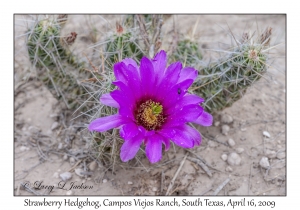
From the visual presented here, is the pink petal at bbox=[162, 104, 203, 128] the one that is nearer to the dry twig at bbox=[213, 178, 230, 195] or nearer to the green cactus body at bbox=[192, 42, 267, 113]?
the green cactus body at bbox=[192, 42, 267, 113]

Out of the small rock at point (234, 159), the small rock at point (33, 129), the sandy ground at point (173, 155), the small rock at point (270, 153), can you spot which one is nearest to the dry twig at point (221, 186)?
the sandy ground at point (173, 155)

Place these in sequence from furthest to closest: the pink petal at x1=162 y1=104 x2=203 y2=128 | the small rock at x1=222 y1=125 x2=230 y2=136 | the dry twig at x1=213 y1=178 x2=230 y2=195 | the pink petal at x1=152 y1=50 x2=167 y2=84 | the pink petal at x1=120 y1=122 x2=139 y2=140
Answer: the small rock at x1=222 y1=125 x2=230 y2=136, the dry twig at x1=213 y1=178 x2=230 y2=195, the pink petal at x1=152 y1=50 x2=167 y2=84, the pink petal at x1=162 y1=104 x2=203 y2=128, the pink petal at x1=120 y1=122 x2=139 y2=140

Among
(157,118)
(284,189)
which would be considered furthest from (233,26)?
(157,118)

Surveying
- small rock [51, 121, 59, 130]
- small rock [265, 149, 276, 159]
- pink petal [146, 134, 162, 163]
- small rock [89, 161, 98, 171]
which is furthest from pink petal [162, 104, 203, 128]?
small rock [51, 121, 59, 130]

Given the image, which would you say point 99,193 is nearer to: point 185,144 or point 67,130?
point 67,130

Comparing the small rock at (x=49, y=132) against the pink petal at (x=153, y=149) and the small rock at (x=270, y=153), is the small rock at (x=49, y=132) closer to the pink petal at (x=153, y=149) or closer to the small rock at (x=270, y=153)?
the pink petal at (x=153, y=149)

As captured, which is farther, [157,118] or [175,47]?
[175,47]
